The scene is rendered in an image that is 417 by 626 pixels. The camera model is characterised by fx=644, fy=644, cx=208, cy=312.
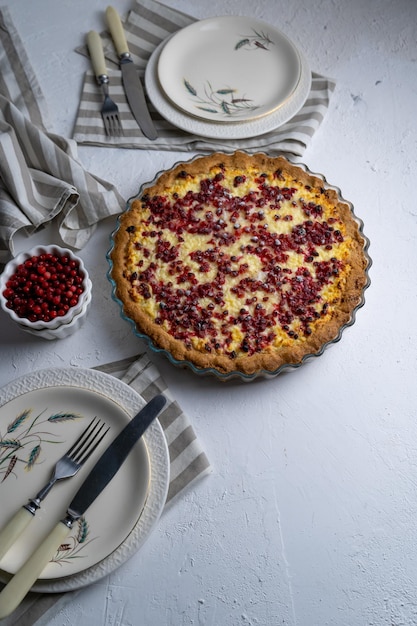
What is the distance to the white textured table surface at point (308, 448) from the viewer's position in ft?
6.53

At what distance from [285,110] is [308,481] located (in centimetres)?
152

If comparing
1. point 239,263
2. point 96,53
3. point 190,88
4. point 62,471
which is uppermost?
point 96,53

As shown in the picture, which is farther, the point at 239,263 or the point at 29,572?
the point at 239,263

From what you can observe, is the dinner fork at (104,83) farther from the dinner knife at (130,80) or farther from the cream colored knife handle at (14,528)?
the cream colored knife handle at (14,528)

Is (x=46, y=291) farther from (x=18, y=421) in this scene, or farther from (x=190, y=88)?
(x=190, y=88)

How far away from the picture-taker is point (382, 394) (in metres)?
2.28

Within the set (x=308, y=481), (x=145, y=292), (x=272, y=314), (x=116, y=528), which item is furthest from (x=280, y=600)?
(x=145, y=292)

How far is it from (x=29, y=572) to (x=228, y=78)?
6.95 feet

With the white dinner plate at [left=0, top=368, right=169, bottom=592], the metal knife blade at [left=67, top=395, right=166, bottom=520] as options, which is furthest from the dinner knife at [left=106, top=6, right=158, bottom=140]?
the metal knife blade at [left=67, top=395, right=166, bottom=520]

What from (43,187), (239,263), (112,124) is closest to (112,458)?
(239,263)

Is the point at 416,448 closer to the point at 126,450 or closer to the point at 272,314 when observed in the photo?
the point at 272,314

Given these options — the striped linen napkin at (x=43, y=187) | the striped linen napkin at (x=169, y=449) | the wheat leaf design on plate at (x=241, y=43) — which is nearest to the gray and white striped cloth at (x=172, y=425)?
the striped linen napkin at (x=169, y=449)

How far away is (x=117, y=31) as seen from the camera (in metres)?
2.87

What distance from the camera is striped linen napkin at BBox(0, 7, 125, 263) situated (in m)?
2.45
